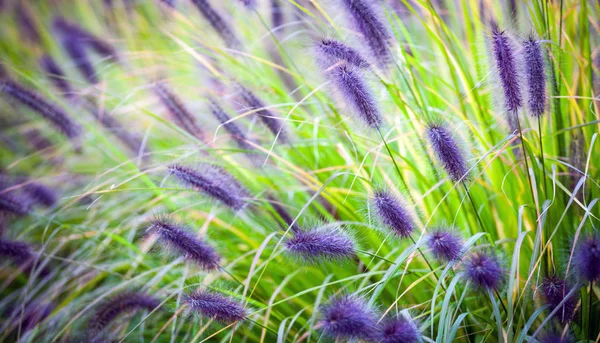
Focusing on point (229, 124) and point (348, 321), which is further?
point (229, 124)

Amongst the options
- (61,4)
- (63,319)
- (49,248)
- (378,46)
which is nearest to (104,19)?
(61,4)

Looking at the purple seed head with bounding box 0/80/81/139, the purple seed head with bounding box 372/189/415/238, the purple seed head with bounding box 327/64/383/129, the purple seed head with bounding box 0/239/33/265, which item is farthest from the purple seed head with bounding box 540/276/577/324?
the purple seed head with bounding box 0/80/81/139

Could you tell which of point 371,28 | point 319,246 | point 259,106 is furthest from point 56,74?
point 319,246

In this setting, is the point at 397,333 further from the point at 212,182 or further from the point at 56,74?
the point at 56,74

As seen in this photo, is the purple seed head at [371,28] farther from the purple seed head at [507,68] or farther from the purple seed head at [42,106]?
the purple seed head at [42,106]

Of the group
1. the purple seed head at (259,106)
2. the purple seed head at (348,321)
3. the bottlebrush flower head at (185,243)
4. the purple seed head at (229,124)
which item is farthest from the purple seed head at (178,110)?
the purple seed head at (348,321)

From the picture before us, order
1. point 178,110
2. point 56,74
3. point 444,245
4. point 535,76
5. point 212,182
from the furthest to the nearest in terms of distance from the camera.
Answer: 1. point 56,74
2. point 178,110
3. point 212,182
4. point 535,76
5. point 444,245

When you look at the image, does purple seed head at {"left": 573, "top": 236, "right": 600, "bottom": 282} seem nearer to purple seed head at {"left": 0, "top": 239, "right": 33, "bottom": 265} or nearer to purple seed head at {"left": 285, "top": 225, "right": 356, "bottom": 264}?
purple seed head at {"left": 285, "top": 225, "right": 356, "bottom": 264}
